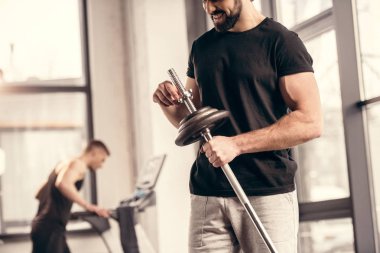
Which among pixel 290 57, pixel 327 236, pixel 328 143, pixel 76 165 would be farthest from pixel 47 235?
pixel 290 57

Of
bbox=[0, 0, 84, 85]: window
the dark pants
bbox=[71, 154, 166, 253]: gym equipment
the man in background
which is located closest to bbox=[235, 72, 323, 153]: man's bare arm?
bbox=[71, 154, 166, 253]: gym equipment

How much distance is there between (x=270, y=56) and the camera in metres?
1.79

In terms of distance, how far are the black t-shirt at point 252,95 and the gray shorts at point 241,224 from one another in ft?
0.08

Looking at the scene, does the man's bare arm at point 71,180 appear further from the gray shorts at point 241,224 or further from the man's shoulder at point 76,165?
the gray shorts at point 241,224

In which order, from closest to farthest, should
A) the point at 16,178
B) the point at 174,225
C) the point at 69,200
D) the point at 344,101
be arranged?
1. the point at 344,101
2. the point at 69,200
3. the point at 174,225
4. the point at 16,178

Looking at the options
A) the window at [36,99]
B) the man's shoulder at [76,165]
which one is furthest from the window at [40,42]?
the man's shoulder at [76,165]

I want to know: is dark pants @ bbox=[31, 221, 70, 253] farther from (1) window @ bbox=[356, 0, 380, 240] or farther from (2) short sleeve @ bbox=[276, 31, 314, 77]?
(2) short sleeve @ bbox=[276, 31, 314, 77]

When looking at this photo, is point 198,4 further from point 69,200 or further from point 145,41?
point 69,200

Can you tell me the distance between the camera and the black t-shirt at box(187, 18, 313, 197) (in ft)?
5.77

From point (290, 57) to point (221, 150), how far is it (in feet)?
0.94

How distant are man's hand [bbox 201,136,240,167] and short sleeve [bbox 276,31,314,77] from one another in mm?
221

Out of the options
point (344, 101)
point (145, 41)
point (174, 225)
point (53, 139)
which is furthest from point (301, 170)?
point (53, 139)

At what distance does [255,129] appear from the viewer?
176 centimetres

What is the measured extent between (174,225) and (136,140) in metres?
0.98
